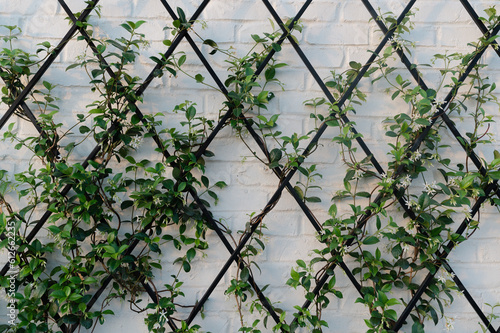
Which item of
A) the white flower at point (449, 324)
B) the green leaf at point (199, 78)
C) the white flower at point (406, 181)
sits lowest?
the white flower at point (449, 324)

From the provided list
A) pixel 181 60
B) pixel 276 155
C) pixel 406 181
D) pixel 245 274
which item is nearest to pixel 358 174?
pixel 406 181

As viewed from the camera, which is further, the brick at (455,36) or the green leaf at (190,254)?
the brick at (455,36)

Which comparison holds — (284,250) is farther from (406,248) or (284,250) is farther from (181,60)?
(181,60)

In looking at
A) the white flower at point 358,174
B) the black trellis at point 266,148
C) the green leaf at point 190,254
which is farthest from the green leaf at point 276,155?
the green leaf at point 190,254

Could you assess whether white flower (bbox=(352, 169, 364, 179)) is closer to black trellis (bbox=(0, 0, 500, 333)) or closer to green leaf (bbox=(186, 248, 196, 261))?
Result: black trellis (bbox=(0, 0, 500, 333))

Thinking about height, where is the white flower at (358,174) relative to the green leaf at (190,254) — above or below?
above

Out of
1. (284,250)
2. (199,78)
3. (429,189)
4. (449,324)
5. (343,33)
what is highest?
(343,33)

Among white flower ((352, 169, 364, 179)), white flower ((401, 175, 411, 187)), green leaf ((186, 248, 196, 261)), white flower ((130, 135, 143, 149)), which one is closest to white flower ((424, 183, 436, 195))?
white flower ((401, 175, 411, 187))

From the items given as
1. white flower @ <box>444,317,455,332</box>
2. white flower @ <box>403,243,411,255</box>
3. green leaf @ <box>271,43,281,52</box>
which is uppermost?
green leaf @ <box>271,43,281,52</box>

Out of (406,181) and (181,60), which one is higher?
(181,60)

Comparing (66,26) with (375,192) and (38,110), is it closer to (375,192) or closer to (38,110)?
(38,110)

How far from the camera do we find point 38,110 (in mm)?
1105

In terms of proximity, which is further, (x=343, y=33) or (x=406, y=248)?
(x=343, y=33)

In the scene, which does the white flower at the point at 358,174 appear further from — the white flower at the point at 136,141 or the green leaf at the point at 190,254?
the white flower at the point at 136,141
